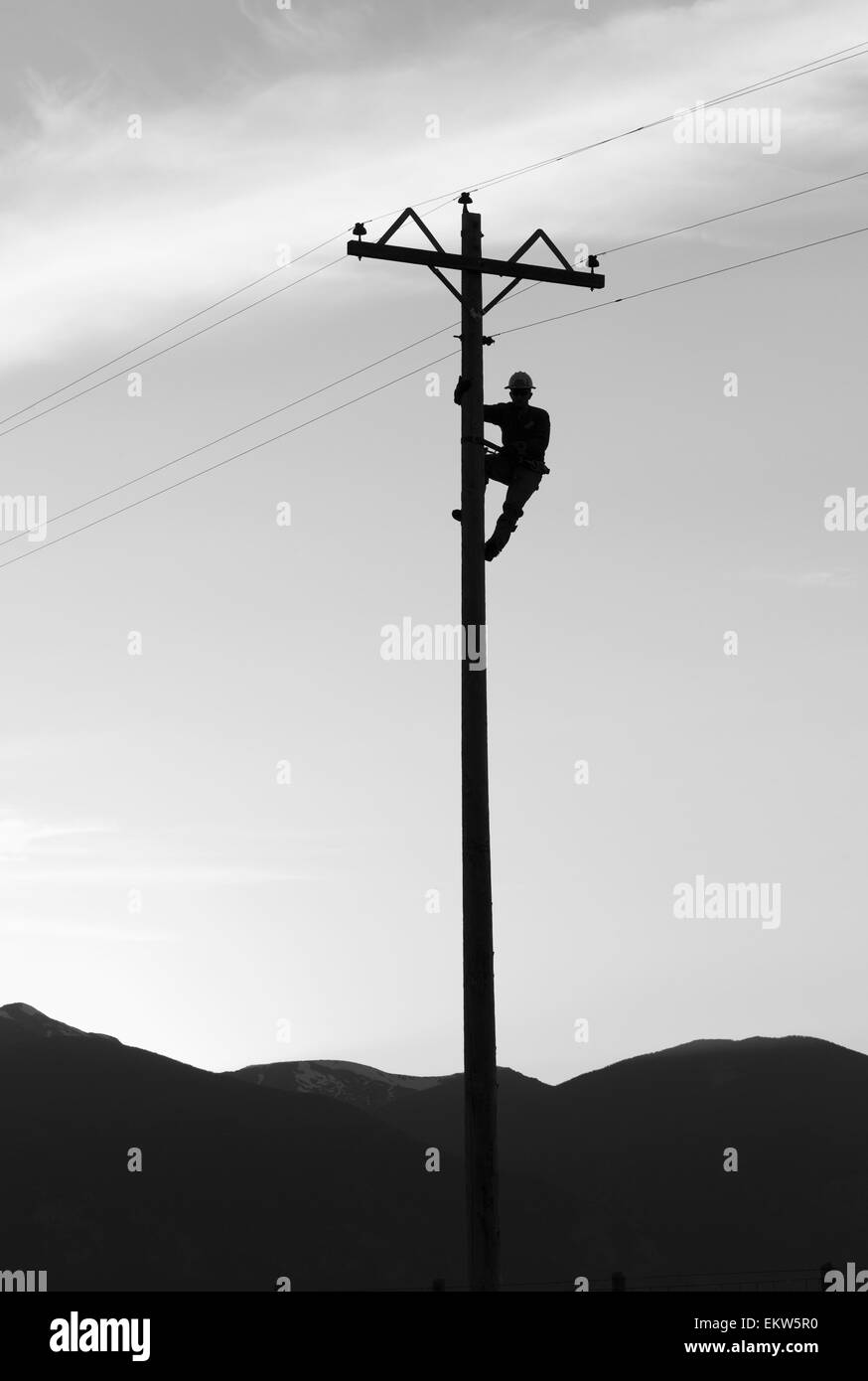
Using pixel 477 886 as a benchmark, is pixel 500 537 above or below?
above

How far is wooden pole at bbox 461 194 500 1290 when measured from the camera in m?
13.2

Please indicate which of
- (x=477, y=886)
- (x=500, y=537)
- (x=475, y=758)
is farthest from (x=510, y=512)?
(x=477, y=886)

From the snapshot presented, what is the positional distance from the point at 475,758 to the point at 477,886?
1041 millimetres

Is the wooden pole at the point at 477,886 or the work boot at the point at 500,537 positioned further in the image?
the work boot at the point at 500,537

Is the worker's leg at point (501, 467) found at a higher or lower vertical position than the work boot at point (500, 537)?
higher

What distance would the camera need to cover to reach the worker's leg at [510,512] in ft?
52.6

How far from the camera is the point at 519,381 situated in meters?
16.2

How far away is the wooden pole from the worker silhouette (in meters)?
0.96

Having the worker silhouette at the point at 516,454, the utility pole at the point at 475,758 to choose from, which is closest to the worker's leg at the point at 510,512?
the worker silhouette at the point at 516,454

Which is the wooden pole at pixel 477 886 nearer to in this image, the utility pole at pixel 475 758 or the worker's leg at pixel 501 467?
the utility pole at pixel 475 758

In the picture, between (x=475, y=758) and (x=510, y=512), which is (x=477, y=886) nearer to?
(x=475, y=758)

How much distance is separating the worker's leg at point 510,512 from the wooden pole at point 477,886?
4.30 ft
